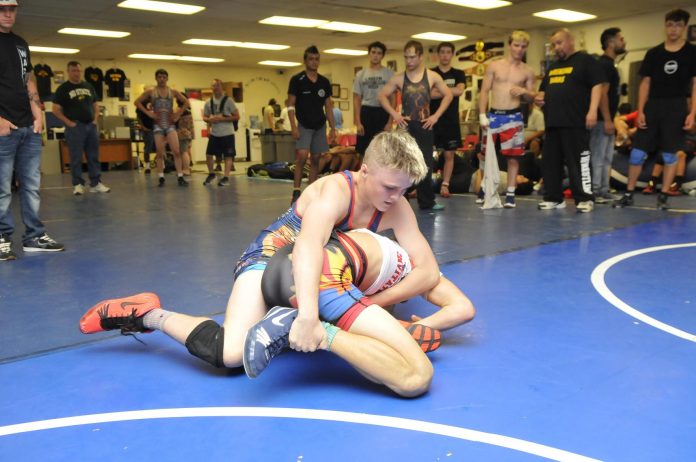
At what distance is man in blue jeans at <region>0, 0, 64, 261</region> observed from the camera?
3.79 m

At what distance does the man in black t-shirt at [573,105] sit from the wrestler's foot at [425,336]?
3997mm

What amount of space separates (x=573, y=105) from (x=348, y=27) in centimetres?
880

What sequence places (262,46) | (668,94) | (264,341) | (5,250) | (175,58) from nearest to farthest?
(264,341), (5,250), (668,94), (262,46), (175,58)

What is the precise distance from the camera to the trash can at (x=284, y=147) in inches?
566

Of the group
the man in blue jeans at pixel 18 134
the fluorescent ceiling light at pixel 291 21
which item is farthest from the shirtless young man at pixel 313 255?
the fluorescent ceiling light at pixel 291 21

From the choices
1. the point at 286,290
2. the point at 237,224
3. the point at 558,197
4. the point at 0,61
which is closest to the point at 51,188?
the point at 237,224

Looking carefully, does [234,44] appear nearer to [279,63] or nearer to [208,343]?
[279,63]

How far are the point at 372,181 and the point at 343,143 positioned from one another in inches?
437

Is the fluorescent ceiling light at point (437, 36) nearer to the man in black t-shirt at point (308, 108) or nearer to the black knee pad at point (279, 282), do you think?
the man in black t-shirt at point (308, 108)

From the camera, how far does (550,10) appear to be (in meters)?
11.9

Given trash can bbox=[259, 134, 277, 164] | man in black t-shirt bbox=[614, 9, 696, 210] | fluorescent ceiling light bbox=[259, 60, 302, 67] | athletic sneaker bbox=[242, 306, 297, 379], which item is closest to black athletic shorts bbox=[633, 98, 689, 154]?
man in black t-shirt bbox=[614, 9, 696, 210]

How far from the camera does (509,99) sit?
590 cm

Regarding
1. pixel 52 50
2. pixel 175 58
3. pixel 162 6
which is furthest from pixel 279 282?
pixel 175 58

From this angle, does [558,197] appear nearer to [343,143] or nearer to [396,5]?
[396,5]
